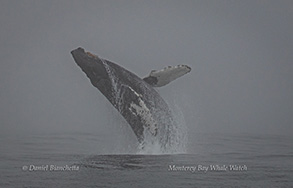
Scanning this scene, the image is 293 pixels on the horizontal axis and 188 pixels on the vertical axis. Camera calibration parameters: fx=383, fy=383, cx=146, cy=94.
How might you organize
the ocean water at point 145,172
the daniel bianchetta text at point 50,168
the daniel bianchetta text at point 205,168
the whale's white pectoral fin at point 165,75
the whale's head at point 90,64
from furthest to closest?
the whale's white pectoral fin at point 165,75, the whale's head at point 90,64, the daniel bianchetta text at point 205,168, the daniel bianchetta text at point 50,168, the ocean water at point 145,172

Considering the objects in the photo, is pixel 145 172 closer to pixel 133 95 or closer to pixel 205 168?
pixel 205 168

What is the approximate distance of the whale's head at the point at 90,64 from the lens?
314 inches

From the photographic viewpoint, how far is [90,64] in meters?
7.98

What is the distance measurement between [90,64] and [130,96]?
108 cm

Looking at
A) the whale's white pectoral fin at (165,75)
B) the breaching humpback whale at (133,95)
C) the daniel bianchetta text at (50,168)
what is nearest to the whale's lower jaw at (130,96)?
the breaching humpback whale at (133,95)

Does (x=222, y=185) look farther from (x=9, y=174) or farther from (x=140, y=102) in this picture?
(x=140, y=102)

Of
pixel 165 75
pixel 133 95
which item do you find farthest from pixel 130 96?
pixel 165 75

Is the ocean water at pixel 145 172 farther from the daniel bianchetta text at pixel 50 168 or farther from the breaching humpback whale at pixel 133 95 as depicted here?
the breaching humpback whale at pixel 133 95

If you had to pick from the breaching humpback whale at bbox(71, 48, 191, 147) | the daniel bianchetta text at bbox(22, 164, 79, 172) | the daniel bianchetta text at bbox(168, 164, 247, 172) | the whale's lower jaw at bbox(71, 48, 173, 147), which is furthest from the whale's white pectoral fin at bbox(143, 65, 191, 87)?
the daniel bianchetta text at bbox(22, 164, 79, 172)

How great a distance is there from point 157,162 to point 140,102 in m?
2.04

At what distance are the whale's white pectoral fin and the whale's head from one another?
1114mm

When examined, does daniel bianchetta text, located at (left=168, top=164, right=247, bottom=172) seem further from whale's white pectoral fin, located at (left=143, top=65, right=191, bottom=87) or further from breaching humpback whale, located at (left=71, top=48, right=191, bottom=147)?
whale's white pectoral fin, located at (left=143, top=65, right=191, bottom=87)

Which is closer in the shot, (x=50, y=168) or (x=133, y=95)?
(x=50, y=168)

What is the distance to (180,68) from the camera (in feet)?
27.9
